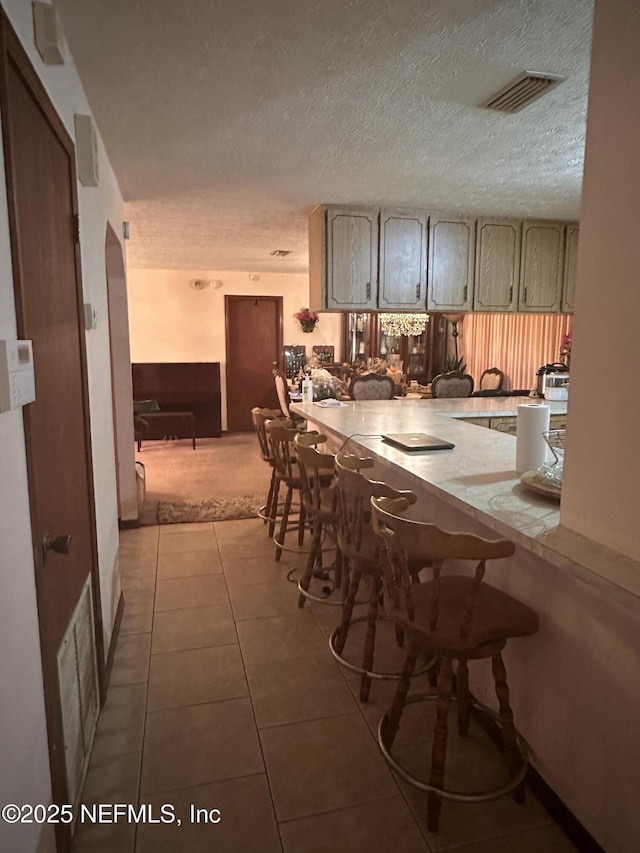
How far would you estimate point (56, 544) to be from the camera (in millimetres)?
1372

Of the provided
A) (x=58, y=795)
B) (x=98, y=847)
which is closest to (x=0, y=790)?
(x=58, y=795)

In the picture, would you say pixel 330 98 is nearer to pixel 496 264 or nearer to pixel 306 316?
pixel 496 264

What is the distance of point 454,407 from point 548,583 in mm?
2671

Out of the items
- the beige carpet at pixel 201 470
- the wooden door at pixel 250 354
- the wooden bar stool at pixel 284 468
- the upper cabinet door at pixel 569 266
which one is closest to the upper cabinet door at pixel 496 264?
the upper cabinet door at pixel 569 266

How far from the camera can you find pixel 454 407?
4203mm

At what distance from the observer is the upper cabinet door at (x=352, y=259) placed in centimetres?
390

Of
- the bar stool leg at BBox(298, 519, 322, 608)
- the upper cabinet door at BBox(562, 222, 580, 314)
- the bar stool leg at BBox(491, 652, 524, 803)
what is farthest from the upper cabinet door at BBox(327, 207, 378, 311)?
the bar stool leg at BBox(491, 652, 524, 803)

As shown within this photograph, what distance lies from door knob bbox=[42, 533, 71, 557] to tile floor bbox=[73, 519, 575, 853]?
88 centimetres

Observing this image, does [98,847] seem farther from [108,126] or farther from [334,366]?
[334,366]

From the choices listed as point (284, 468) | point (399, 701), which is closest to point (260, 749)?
point (399, 701)

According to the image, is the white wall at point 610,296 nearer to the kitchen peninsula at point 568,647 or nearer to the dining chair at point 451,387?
the kitchen peninsula at point 568,647

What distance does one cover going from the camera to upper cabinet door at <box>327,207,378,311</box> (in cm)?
390

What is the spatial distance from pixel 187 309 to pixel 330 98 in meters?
5.75

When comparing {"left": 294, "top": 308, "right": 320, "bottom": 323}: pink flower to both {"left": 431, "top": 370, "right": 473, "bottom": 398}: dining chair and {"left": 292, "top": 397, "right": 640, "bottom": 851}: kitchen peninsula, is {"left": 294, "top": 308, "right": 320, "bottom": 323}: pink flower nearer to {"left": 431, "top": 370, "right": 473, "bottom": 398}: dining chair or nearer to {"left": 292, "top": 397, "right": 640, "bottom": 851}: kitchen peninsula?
{"left": 431, "top": 370, "right": 473, "bottom": 398}: dining chair
